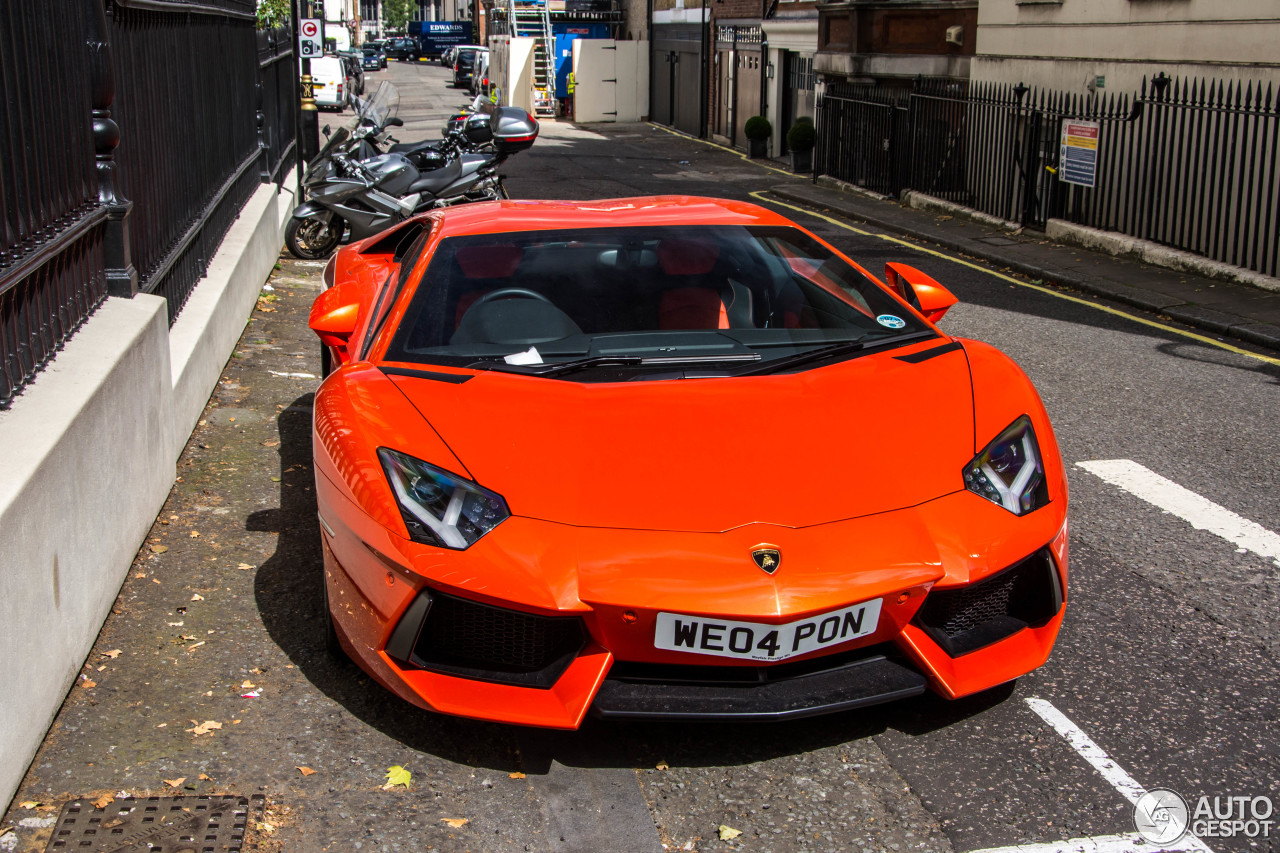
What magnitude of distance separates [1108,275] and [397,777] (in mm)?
10694

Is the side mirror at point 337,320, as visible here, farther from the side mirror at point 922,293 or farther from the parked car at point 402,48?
the parked car at point 402,48

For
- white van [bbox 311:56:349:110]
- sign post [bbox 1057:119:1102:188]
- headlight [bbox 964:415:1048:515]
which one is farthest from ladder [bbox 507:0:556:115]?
headlight [bbox 964:415:1048:515]

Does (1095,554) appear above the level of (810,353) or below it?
below

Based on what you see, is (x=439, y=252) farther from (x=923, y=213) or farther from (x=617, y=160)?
(x=617, y=160)

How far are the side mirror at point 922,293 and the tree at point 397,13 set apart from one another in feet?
473

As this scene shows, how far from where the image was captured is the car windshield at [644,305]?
4066mm

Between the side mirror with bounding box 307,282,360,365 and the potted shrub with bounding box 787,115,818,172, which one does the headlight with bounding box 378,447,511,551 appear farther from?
the potted shrub with bounding box 787,115,818,172

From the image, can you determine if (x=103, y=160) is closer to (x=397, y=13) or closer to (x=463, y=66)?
(x=463, y=66)

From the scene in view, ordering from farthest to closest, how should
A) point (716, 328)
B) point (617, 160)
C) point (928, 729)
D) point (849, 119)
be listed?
point (617, 160) → point (849, 119) → point (716, 328) → point (928, 729)

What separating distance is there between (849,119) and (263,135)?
11022 millimetres

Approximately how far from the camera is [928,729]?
3.53 m

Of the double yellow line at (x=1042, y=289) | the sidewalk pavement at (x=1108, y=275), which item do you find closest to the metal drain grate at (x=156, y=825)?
the double yellow line at (x=1042, y=289)

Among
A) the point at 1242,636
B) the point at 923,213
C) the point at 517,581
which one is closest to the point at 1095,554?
the point at 1242,636

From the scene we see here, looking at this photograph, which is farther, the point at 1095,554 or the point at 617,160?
the point at 617,160
